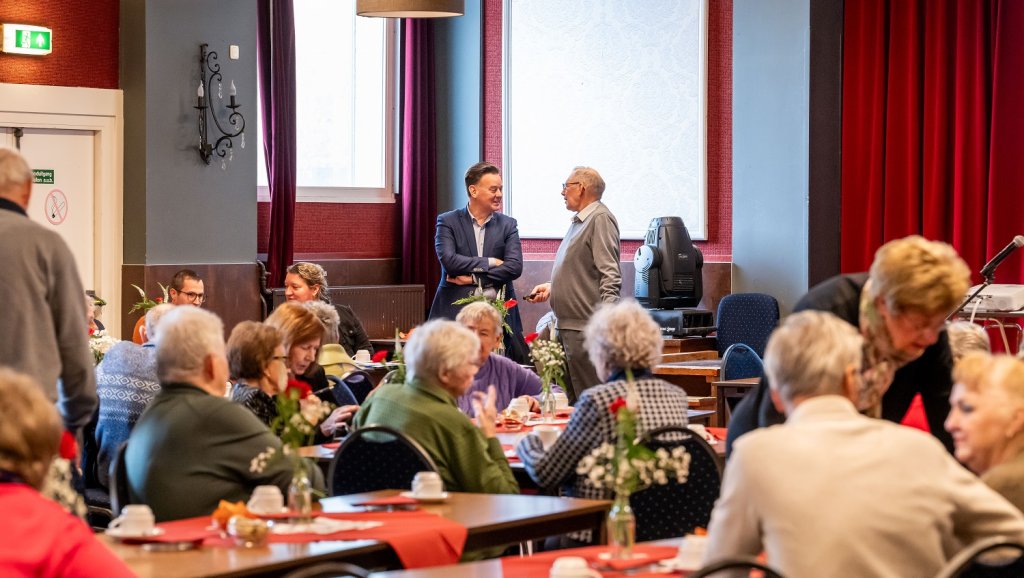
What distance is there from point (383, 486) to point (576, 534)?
21.7 inches

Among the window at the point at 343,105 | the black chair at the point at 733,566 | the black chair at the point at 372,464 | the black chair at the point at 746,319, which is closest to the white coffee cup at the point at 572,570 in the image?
the black chair at the point at 733,566

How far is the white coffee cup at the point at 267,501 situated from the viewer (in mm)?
3559

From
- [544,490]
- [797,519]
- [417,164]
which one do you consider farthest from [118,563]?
[417,164]

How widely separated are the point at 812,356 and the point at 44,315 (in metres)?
2.35

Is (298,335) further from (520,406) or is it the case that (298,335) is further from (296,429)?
(296,429)

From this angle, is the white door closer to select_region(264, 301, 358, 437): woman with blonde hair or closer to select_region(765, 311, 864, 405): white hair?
select_region(264, 301, 358, 437): woman with blonde hair

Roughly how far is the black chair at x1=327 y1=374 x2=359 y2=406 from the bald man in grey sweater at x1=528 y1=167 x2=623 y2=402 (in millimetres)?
1930

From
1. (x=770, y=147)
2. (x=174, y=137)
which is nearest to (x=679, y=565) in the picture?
(x=770, y=147)

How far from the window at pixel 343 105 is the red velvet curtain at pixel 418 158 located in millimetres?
146

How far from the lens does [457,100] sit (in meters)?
11.3

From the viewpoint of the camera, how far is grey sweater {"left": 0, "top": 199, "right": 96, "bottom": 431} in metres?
3.96

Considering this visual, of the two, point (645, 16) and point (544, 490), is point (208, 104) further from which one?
point (544, 490)

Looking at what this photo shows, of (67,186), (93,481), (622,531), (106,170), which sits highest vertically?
(106,170)

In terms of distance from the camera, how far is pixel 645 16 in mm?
10500
